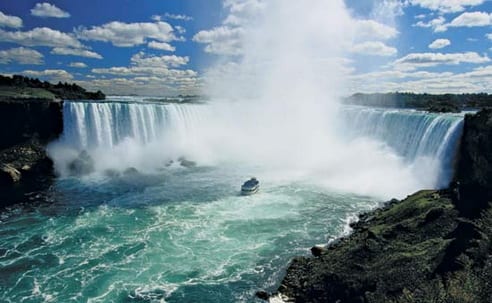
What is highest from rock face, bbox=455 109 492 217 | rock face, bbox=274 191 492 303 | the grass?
the grass

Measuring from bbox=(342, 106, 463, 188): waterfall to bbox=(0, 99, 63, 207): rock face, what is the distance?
2639 centimetres

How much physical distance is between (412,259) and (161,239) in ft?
34.6

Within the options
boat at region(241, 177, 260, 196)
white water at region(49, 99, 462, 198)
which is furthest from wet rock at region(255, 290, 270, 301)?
white water at region(49, 99, 462, 198)

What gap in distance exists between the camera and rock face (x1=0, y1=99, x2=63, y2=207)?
29094mm

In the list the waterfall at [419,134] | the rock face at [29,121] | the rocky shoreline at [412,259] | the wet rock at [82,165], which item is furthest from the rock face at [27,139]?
the waterfall at [419,134]

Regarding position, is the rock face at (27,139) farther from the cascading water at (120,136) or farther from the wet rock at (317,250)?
the wet rock at (317,250)

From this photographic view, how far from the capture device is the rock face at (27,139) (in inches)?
1145

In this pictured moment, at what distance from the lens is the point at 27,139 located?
33.2 m

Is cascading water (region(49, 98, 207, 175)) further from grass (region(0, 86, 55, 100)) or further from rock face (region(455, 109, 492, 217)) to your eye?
rock face (region(455, 109, 492, 217))

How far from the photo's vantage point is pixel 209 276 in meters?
14.1

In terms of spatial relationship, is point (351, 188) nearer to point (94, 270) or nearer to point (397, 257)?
point (397, 257)

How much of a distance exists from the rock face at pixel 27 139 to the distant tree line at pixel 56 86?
9.56 meters

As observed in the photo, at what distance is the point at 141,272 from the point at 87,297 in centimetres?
217

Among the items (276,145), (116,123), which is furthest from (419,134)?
(116,123)
